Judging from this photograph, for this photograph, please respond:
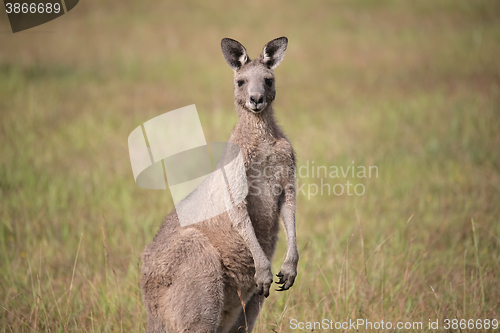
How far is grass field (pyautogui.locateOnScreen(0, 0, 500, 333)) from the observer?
405 centimetres

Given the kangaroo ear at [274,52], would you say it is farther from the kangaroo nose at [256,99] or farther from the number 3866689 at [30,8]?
the number 3866689 at [30,8]

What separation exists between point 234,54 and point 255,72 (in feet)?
0.82

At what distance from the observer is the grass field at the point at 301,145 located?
13.3 feet

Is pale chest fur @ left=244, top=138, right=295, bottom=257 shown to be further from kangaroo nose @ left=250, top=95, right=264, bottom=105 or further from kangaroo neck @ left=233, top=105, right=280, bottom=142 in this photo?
kangaroo nose @ left=250, top=95, right=264, bottom=105

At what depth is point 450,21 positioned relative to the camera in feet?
46.0

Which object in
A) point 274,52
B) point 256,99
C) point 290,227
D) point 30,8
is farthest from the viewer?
point 30,8

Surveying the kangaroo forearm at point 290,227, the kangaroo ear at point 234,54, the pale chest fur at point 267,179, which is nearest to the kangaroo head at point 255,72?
the kangaroo ear at point 234,54

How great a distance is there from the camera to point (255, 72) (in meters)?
3.12

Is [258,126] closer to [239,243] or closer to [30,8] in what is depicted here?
[239,243]

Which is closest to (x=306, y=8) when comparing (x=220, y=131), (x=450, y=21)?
(x=450, y=21)

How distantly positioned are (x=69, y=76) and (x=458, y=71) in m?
9.28

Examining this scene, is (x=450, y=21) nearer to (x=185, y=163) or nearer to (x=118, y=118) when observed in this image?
(x=118, y=118)

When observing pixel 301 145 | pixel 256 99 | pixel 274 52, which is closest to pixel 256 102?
pixel 256 99

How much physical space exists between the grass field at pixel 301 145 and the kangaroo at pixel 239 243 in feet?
2.24
